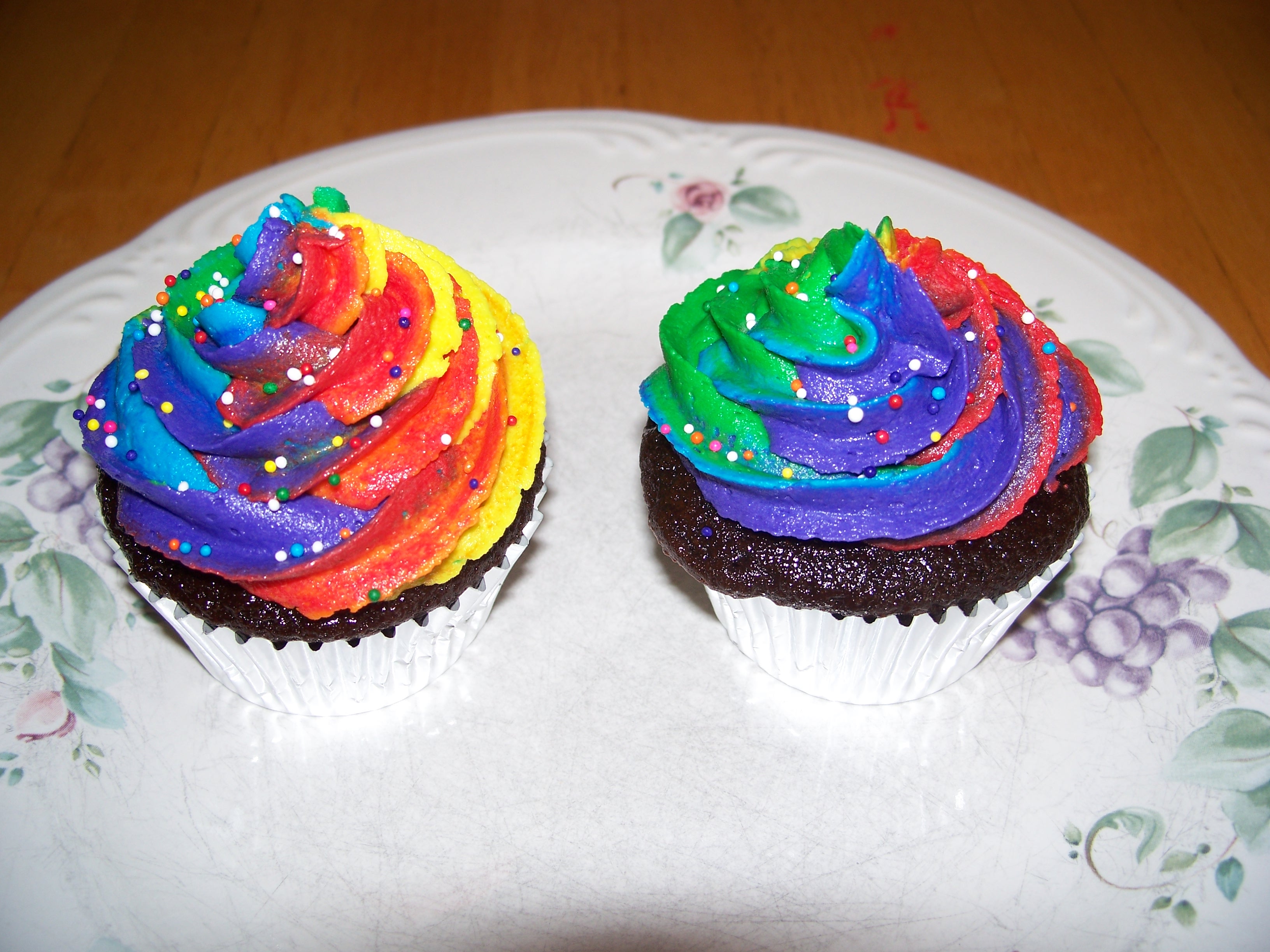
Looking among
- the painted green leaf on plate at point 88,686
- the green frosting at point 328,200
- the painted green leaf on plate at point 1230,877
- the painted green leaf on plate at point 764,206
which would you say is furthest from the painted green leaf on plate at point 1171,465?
the painted green leaf on plate at point 88,686

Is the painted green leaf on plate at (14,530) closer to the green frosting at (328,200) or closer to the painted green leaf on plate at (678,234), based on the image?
the green frosting at (328,200)

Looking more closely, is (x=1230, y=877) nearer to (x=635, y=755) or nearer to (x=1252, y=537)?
(x=1252, y=537)

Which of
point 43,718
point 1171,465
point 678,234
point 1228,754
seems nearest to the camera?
point 1228,754

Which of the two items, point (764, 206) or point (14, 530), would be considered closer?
point (14, 530)

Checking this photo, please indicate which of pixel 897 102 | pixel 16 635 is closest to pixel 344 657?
pixel 16 635

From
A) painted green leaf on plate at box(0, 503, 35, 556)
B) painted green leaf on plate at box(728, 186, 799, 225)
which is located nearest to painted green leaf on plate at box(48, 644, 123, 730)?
painted green leaf on plate at box(0, 503, 35, 556)

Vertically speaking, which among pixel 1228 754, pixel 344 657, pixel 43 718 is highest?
pixel 1228 754

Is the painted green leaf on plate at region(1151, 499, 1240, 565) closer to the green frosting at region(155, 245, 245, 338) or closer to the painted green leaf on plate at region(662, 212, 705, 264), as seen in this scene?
the painted green leaf on plate at region(662, 212, 705, 264)
